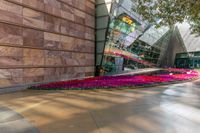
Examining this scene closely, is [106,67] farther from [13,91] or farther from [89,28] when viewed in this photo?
[13,91]

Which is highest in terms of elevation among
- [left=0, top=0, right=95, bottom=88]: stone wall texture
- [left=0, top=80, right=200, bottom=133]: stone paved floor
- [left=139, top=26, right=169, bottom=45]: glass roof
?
[left=139, top=26, right=169, bottom=45]: glass roof

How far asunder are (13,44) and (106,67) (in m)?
11.2

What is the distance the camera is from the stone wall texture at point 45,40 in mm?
11789

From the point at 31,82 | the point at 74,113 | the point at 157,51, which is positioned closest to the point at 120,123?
the point at 74,113

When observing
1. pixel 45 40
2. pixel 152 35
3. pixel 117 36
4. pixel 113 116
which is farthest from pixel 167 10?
pixel 152 35

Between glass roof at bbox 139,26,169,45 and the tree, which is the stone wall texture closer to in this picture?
the tree

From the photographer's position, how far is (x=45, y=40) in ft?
47.5

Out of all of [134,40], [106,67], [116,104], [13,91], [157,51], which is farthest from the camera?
[157,51]

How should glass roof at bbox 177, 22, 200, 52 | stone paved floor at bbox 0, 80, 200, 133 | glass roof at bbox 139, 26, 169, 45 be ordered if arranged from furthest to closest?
1. glass roof at bbox 177, 22, 200, 52
2. glass roof at bbox 139, 26, 169, 45
3. stone paved floor at bbox 0, 80, 200, 133

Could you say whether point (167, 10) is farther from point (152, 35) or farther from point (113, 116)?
point (152, 35)

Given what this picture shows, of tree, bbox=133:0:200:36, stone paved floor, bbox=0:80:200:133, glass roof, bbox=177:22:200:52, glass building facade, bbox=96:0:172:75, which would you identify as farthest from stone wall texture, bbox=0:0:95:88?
glass roof, bbox=177:22:200:52

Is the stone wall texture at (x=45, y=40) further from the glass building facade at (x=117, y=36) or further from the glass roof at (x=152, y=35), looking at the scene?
the glass roof at (x=152, y=35)

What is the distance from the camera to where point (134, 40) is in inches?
1033

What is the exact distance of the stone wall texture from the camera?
Result: 11.8 metres
